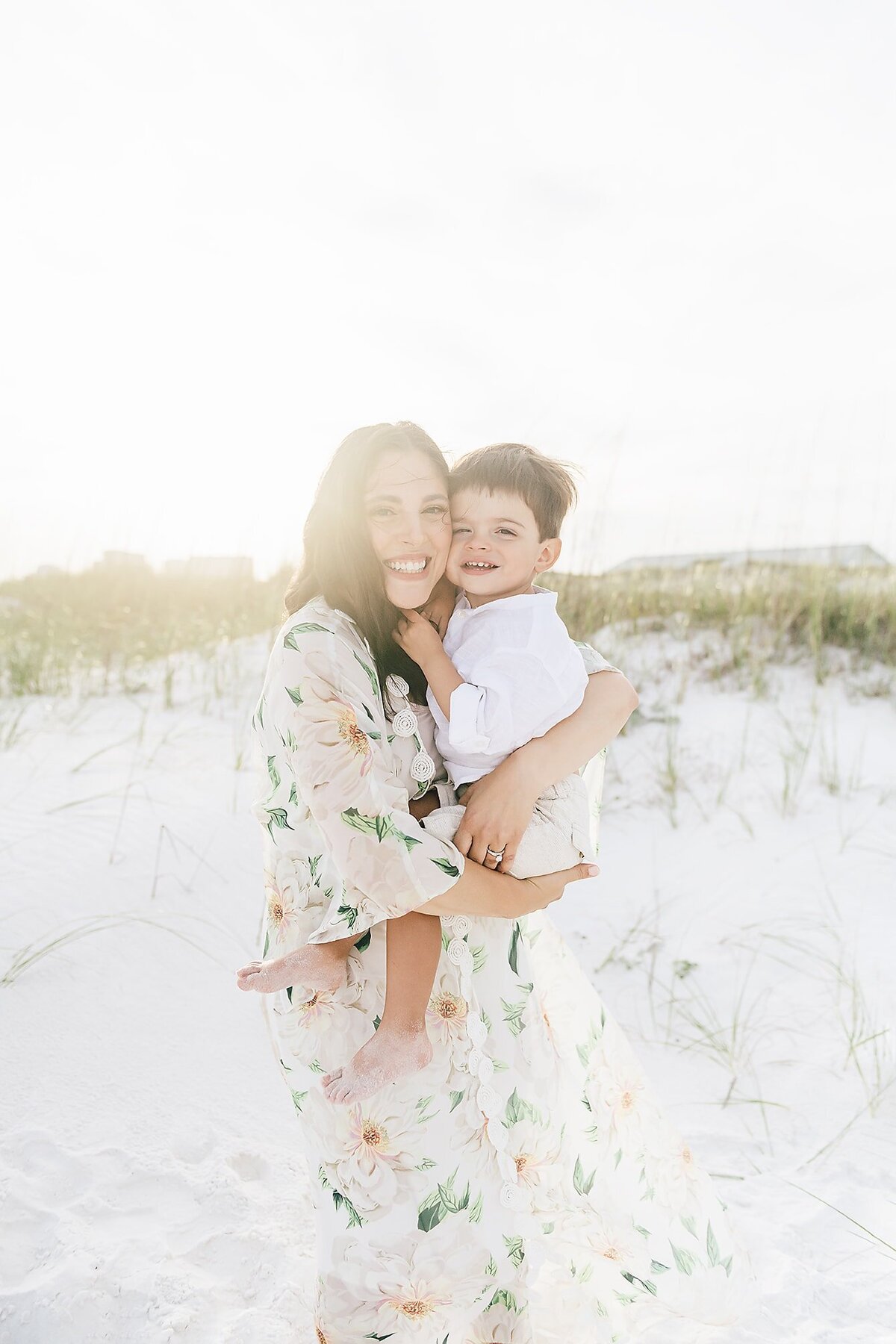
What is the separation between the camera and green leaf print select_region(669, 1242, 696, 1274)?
1.85m

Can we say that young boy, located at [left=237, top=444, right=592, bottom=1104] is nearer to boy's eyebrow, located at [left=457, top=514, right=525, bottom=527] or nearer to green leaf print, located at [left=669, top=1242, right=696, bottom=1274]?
boy's eyebrow, located at [left=457, top=514, right=525, bottom=527]

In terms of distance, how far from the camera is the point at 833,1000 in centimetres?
325

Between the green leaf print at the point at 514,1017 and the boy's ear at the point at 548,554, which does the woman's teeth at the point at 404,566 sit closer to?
the boy's ear at the point at 548,554

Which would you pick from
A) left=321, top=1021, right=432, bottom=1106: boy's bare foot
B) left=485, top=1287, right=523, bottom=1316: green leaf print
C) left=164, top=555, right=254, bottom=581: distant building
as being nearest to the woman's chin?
left=321, top=1021, right=432, bottom=1106: boy's bare foot

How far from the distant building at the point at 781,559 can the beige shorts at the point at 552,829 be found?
5.43m

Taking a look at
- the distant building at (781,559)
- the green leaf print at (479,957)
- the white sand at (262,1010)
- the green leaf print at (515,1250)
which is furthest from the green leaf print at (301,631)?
the distant building at (781,559)

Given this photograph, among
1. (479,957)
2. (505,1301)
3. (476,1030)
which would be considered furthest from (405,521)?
(505,1301)

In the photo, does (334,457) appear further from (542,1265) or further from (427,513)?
(542,1265)

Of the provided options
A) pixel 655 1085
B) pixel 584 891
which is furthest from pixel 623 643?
pixel 655 1085

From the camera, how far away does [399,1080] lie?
1.59 metres

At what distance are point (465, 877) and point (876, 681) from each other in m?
5.12

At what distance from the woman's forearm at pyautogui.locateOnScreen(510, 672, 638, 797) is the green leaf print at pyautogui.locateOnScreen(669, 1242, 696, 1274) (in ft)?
3.40

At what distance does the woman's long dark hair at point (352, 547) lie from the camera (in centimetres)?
174

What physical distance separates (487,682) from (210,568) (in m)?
7.51
